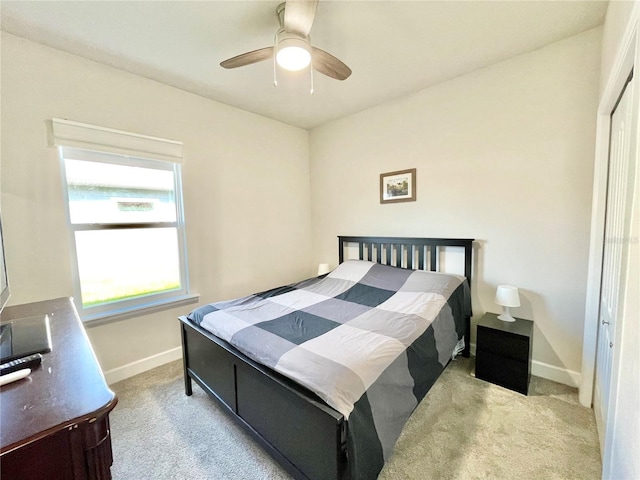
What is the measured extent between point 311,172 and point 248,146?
40.2 inches

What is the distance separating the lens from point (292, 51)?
158cm

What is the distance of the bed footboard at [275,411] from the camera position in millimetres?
1142

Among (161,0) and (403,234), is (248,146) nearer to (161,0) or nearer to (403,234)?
(161,0)

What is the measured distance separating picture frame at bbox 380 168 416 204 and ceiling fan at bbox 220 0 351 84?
4.63ft

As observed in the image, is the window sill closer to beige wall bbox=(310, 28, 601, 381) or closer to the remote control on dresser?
the remote control on dresser

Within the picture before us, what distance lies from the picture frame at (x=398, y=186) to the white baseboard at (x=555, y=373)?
181cm

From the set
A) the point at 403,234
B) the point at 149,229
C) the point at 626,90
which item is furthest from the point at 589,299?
the point at 149,229

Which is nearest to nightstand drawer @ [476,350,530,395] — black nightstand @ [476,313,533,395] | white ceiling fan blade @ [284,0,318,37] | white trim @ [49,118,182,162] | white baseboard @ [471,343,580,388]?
black nightstand @ [476,313,533,395]

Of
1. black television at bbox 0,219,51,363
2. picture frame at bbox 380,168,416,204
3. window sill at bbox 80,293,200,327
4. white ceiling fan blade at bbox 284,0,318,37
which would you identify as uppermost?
white ceiling fan blade at bbox 284,0,318,37

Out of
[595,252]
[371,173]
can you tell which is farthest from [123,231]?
[595,252]

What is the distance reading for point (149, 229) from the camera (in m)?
2.57

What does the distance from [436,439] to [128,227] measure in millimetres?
2859

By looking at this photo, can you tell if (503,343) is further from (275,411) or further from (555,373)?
(275,411)

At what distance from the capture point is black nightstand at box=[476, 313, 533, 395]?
2053 mm
